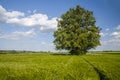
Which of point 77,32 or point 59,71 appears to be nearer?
point 59,71

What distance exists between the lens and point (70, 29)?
221 feet

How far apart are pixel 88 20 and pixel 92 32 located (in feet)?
16.7

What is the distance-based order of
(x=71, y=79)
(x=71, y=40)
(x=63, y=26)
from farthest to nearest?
(x=63, y=26) < (x=71, y=40) < (x=71, y=79)

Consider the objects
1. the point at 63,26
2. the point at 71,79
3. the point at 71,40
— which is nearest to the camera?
the point at 71,79

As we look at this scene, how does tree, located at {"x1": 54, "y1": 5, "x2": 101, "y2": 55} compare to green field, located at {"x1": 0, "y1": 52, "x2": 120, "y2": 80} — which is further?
tree, located at {"x1": 54, "y1": 5, "x2": 101, "y2": 55}

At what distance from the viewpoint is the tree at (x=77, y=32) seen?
211ft

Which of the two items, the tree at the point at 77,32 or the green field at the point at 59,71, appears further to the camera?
the tree at the point at 77,32

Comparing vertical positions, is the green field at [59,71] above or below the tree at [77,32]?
below

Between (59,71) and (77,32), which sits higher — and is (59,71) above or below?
below

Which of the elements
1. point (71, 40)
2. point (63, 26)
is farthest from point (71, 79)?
point (63, 26)

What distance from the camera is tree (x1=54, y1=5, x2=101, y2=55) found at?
64438 millimetres

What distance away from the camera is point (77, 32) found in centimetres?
6625

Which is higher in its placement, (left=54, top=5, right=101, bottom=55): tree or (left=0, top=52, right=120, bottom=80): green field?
(left=54, top=5, right=101, bottom=55): tree

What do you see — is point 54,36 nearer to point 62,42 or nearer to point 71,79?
point 62,42
